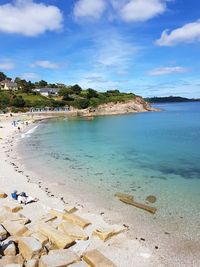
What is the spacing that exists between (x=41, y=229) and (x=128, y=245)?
411 centimetres

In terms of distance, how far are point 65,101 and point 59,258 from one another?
13048 cm

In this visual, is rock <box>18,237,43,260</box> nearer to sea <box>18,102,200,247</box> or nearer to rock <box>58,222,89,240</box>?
rock <box>58,222,89,240</box>

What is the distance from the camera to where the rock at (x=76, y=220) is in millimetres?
14492

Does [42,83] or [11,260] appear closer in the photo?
[11,260]

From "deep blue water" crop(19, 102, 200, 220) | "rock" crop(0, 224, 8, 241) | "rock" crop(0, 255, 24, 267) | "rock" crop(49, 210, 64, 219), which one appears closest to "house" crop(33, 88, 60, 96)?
"deep blue water" crop(19, 102, 200, 220)

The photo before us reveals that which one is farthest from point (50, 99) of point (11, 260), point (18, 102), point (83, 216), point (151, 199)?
point (11, 260)

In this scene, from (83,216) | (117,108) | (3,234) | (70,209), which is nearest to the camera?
(3,234)

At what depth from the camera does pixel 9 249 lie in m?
11.3

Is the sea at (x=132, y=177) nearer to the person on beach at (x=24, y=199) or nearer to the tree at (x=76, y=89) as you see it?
the person on beach at (x=24, y=199)

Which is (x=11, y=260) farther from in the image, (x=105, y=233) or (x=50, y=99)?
(x=50, y=99)

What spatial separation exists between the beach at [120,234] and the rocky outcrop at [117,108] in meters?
103

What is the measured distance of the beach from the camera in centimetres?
1166

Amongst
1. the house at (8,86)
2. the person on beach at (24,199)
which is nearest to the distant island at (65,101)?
the house at (8,86)

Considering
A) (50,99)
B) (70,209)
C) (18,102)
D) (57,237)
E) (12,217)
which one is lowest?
(70,209)
